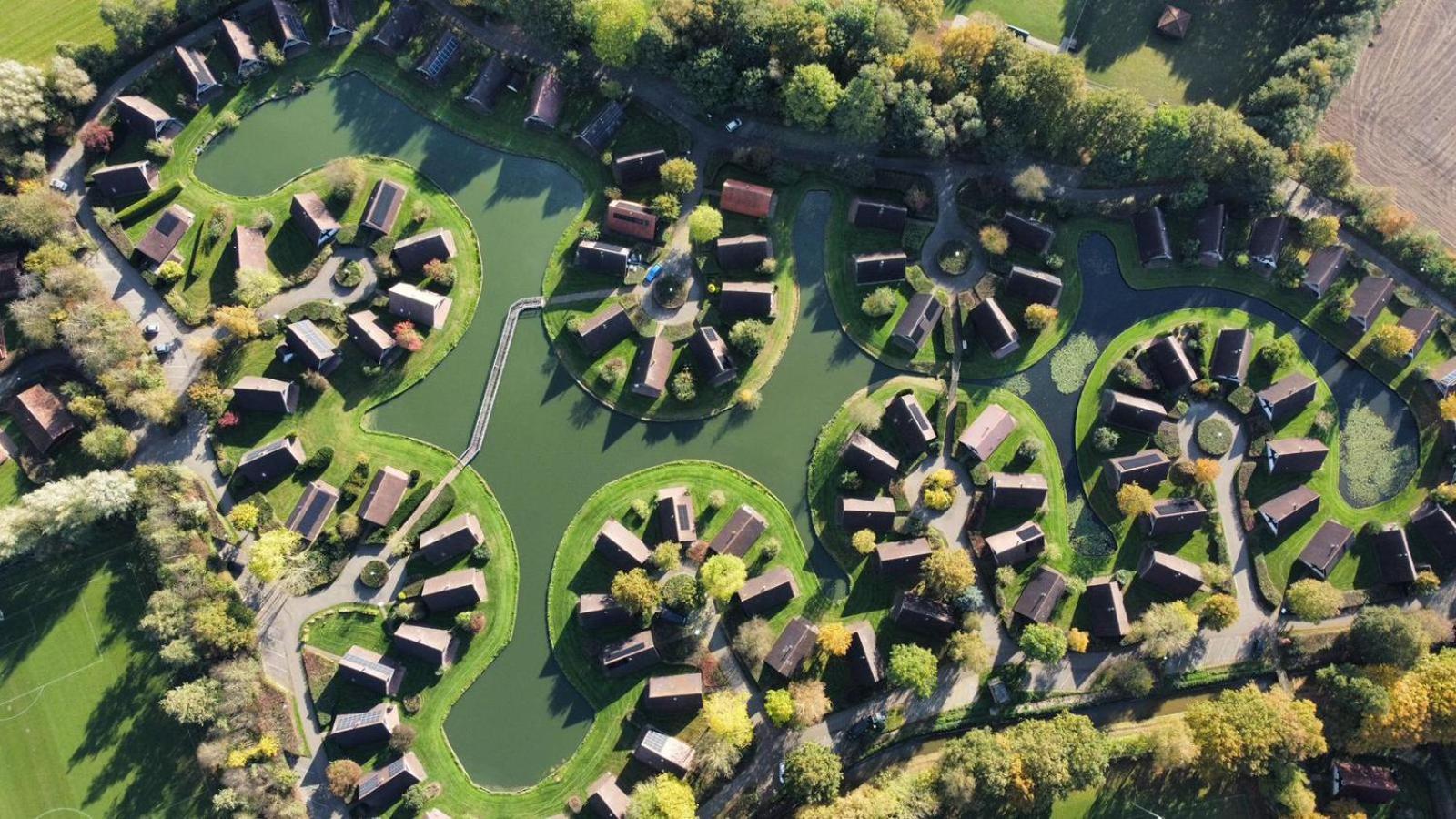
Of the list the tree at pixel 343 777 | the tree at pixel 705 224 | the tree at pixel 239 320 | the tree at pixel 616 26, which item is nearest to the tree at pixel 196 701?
the tree at pixel 343 777

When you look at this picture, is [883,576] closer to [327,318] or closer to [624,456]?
[624,456]

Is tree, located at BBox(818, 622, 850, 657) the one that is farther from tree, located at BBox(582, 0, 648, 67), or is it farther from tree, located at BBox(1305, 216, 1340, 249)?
tree, located at BBox(1305, 216, 1340, 249)

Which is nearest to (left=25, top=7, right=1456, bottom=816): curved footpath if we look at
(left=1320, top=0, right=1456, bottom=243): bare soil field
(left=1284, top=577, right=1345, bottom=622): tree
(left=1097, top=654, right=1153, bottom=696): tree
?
(left=1097, top=654, right=1153, bottom=696): tree

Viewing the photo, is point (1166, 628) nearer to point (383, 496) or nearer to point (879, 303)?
point (879, 303)

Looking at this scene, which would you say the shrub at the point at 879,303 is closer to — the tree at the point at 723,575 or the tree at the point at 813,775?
the tree at the point at 723,575

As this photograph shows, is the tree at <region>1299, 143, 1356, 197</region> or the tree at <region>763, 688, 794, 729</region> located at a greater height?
the tree at <region>1299, 143, 1356, 197</region>

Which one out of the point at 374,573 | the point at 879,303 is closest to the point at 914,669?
the point at 879,303
